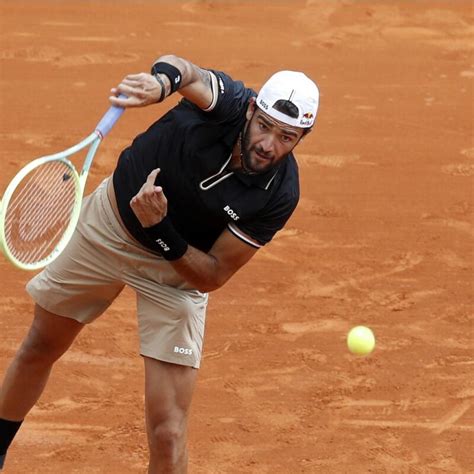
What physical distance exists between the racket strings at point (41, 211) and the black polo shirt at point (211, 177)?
0.37 meters

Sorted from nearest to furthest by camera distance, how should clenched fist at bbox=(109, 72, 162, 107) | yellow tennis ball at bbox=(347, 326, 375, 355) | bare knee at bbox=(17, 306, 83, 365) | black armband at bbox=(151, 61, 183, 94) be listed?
clenched fist at bbox=(109, 72, 162, 107) < black armband at bbox=(151, 61, 183, 94) < bare knee at bbox=(17, 306, 83, 365) < yellow tennis ball at bbox=(347, 326, 375, 355)

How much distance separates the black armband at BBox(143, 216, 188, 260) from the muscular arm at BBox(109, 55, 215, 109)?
558 mm

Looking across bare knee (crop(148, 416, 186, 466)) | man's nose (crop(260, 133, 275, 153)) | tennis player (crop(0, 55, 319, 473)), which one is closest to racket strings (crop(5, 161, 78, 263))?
tennis player (crop(0, 55, 319, 473))

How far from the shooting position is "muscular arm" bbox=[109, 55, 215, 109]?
5359 millimetres

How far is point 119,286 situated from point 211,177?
83 cm

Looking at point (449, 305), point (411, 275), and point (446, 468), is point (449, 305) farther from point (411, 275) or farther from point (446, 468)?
point (446, 468)

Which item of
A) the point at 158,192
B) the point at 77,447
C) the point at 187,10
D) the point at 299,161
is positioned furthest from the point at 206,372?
the point at 187,10

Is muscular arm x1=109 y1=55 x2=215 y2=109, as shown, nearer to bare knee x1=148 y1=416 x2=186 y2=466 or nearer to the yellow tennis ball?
bare knee x1=148 y1=416 x2=186 y2=466

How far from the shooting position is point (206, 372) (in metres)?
7.65

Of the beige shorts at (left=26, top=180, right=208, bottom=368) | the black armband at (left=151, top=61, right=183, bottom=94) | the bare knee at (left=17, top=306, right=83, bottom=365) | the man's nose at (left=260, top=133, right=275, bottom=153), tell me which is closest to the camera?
the black armband at (left=151, top=61, right=183, bottom=94)

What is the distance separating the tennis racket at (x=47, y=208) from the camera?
18.1 feet

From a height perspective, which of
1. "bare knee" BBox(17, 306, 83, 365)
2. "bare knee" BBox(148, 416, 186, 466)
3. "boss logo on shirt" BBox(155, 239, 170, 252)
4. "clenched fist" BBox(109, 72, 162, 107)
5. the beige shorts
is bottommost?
"bare knee" BBox(148, 416, 186, 466)

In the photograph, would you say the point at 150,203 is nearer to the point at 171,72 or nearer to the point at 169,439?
the point at 171,72

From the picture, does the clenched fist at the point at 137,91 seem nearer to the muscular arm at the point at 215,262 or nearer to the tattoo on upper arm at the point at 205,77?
the tattoo on upper arm at the point at 205,77
